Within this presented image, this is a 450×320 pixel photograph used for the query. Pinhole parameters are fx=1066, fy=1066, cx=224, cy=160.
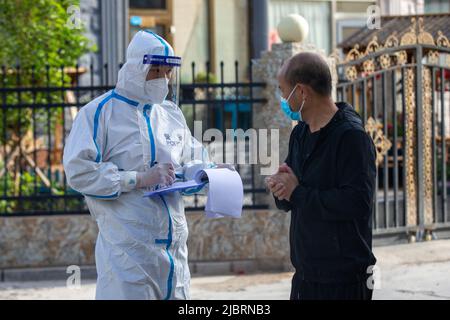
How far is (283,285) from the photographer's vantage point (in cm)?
950

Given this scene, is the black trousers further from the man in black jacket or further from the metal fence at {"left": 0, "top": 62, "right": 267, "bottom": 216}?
the metal fence at {"left": 0, "top": 62, "right": 267, "bottom": 216}

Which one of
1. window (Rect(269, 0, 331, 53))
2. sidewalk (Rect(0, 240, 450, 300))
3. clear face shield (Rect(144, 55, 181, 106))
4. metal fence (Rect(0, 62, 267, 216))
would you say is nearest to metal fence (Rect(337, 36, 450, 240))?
sidewalk (Rect(0, 240, 450, 300))

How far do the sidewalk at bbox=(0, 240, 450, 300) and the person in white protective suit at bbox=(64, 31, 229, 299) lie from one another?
12.5ft

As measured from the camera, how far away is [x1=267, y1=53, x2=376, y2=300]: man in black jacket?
4191 mm

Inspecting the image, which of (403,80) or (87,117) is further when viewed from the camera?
(403,80)

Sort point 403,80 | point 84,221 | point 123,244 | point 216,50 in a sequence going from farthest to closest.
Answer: point 216,50, point 403,80, point 84,221, point 123,244

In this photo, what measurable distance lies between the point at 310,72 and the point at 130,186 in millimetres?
1078

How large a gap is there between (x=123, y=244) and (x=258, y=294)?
168 inches

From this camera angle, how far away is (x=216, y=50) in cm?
1922

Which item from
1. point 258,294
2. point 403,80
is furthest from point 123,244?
point 403,80

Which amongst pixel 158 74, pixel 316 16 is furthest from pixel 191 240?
pixel 316 16

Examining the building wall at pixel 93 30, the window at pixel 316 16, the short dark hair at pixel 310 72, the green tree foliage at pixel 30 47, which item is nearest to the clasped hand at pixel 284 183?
the short dark hair at pixel 310 72

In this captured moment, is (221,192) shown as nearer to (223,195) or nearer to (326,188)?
(223,195)
